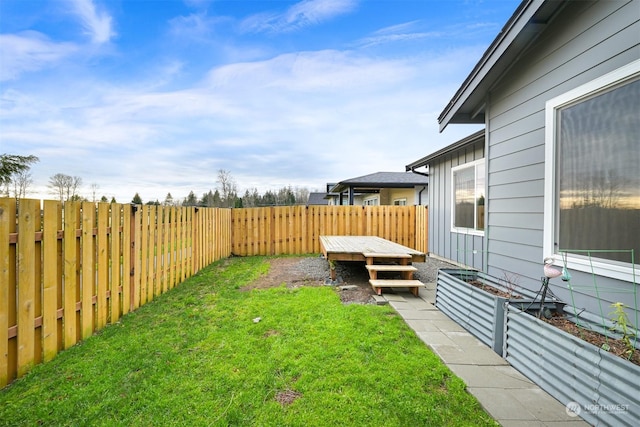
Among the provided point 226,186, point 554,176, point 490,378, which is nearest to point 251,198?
point 226,186

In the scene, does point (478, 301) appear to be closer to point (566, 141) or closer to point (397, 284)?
point (397, 284)

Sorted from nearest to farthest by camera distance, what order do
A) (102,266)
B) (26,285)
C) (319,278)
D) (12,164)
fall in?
(26,285)
(102,266)
(319,278)
(12,164)

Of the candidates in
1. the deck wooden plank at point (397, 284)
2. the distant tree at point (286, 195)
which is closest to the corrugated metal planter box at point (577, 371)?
the deck wooden plank at point (397, 284)

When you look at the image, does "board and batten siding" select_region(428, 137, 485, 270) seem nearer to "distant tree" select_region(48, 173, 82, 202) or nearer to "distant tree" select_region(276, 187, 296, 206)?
"distant tree" select_region(48, 173, 82, 202)

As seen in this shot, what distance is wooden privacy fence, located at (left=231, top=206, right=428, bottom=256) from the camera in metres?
8.70

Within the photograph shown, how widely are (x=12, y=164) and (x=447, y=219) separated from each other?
47.0 feet

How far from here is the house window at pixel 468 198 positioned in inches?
215

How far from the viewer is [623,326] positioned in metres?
1.70

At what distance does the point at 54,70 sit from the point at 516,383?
964cm

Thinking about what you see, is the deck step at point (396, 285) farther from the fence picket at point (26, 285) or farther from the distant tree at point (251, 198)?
the distant tree at point (251, 198)

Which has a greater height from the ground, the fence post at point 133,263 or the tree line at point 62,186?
the tree line at point 62,186

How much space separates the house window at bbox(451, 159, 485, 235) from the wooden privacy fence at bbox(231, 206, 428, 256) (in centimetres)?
222

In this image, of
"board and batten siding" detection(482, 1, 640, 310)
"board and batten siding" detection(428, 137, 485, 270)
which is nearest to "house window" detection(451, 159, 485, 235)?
"board and batten siding" detection(428, 137, 485, 270)

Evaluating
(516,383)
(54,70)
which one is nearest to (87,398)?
(516,383)
